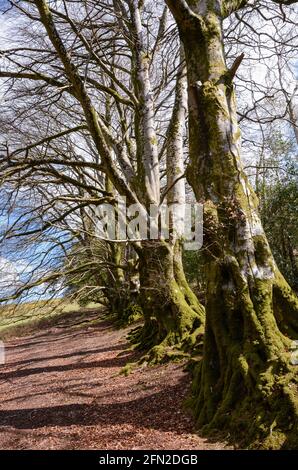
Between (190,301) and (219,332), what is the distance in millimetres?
3836

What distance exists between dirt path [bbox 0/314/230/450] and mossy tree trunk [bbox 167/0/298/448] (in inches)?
17.9

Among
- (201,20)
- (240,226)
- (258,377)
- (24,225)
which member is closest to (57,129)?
(24,225)

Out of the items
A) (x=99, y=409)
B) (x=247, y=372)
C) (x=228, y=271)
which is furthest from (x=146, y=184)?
(x=247, y=372)

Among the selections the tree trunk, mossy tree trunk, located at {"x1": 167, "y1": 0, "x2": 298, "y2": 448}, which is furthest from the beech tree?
mossy tree trunk, located at {"x1": 167, "y1": 0, "x2": 298, "y2": 448}

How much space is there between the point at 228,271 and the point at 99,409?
2712 mm

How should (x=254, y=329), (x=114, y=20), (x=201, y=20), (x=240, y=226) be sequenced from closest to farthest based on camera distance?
(x=254, y=329) → (x=240, y=226) → (x=201, y=20) → (x=114, y=20)

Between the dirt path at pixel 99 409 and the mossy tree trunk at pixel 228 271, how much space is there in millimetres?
455

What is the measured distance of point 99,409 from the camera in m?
5.48

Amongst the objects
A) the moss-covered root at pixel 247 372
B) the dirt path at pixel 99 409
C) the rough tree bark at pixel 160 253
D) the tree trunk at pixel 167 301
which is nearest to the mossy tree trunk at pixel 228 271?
the moss-covered root at pixel 247 372

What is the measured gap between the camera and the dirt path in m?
4.23

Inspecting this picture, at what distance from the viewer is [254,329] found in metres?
4.11

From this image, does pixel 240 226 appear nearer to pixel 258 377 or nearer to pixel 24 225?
pixel 258 377

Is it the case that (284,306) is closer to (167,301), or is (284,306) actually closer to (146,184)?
(167,301)

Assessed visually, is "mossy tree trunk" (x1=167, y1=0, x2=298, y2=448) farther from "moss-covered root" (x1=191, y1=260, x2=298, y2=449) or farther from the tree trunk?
the tree trunk
